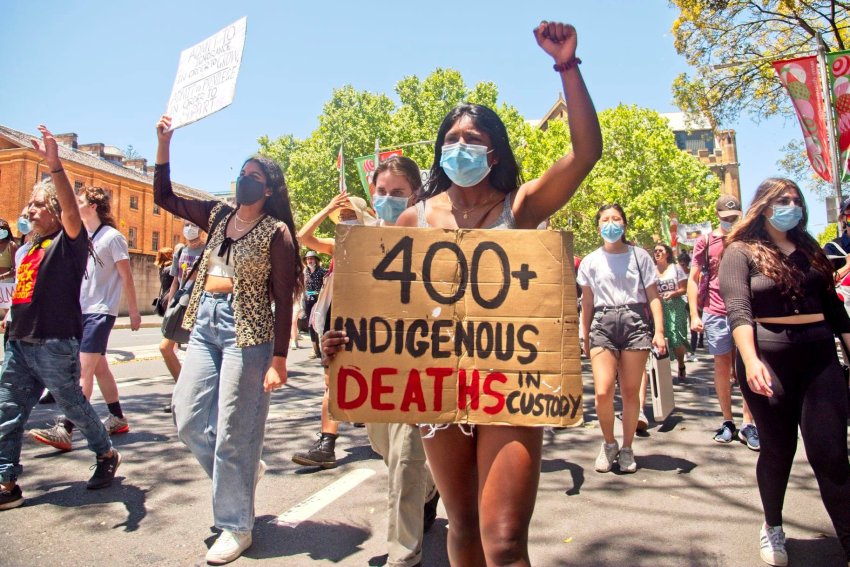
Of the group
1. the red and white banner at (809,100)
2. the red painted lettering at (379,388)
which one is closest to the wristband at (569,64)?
the red painted lettering at (379,388)

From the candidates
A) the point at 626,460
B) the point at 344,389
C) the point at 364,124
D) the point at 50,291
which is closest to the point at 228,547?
the point at 344,389

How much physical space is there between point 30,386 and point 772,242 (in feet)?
14.4

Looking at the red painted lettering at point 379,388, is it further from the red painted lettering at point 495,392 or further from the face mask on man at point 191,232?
the face mask on man at point 191,232

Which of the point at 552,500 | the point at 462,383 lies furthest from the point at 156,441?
the point at 462,383

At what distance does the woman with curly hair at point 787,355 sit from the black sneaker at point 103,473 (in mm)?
3872

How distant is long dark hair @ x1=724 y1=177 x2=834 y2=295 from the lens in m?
3.15

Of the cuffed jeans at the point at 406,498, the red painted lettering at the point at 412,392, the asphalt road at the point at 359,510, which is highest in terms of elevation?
the red painted lettering at the point at 412,392

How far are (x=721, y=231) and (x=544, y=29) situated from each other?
4163 millimetres

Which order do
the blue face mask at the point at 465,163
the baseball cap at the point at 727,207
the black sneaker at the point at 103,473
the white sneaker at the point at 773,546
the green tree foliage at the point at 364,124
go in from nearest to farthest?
the blue face mask at the point at 465,163 → the white sneaker at the point at 773,546 → the black sneaker at the point at 103,473 → the baseball cap at the point at 727,207 → the green tree foliage at the point at 364,124

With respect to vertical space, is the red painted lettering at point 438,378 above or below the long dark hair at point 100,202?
below

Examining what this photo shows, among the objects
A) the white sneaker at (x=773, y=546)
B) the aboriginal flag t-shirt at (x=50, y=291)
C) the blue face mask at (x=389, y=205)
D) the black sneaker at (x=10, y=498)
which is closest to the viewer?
the white sneaker at (x=773, y=546)

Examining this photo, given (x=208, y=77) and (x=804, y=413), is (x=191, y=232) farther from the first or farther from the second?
(x=804, y=413)

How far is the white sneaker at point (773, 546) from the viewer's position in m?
3.00

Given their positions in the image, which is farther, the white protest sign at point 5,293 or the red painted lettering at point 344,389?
the white protest sign at point 5,293
